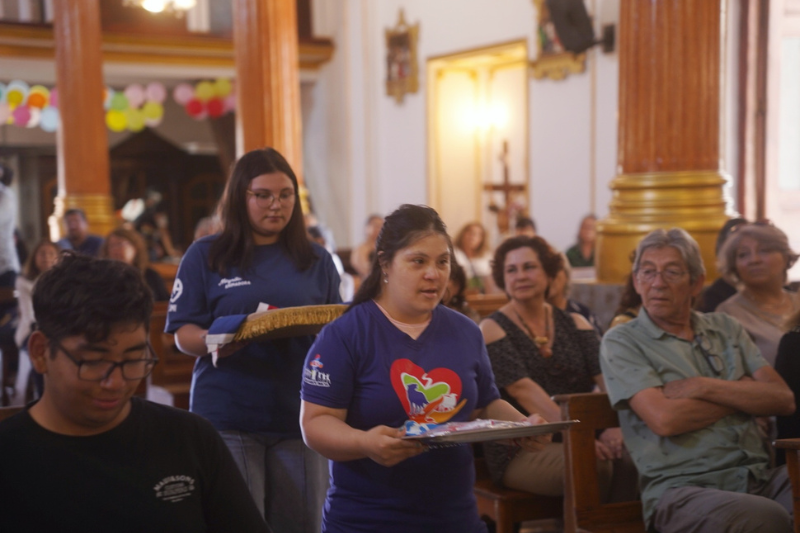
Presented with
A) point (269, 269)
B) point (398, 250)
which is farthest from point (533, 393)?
point (398, 250)

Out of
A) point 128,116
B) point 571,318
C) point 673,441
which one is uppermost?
point 128,116

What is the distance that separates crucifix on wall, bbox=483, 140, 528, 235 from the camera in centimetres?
1155

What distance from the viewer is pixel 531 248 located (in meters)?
3.85

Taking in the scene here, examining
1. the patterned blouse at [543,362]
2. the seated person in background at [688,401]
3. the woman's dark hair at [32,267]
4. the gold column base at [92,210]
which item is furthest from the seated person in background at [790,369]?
the gold column base at [92,210]

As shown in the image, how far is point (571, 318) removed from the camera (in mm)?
3830

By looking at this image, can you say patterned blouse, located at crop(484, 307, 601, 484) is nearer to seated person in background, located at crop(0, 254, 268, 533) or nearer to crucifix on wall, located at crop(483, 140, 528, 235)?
seated person in background, located at crop(0, 254, 268, 533)

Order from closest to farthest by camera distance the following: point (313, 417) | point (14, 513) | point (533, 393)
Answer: point (14, 513) < point (313, 417) < point (533, 393)

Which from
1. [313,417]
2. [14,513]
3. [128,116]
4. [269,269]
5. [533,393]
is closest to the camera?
[14,513]

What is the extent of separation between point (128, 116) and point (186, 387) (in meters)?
9.53

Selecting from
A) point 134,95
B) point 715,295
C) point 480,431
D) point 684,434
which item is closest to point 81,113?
point 134,95

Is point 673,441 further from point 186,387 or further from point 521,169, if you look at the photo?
point 521,169

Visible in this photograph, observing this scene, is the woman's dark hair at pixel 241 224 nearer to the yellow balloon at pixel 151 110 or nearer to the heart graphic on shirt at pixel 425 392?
the heart graphic on shirt at pixel 425 392

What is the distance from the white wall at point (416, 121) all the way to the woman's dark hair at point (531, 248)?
6226 mm

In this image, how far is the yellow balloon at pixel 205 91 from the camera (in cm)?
1426
